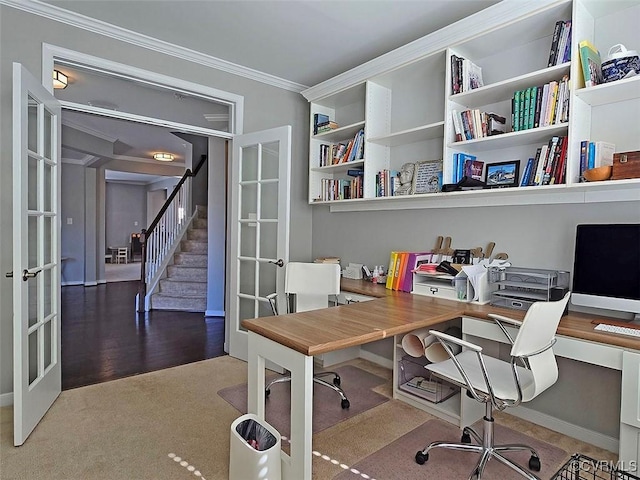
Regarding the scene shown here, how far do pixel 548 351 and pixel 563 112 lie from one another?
1288 mm

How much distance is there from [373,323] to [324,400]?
108 cm

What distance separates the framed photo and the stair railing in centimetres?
491

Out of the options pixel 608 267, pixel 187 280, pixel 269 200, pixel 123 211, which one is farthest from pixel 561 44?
pixel 123 211

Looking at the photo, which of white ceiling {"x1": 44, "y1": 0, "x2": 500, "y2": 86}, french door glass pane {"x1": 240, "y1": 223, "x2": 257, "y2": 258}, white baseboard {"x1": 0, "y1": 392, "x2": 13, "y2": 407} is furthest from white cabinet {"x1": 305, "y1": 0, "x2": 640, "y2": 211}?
white baseboard {"x1": 0, "y1": 392, "x2": 13, "y2": 407}

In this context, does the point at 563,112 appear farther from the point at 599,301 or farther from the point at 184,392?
the point at 184,392

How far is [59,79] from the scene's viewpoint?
9.86ft

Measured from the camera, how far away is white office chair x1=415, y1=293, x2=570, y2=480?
1.63 meters

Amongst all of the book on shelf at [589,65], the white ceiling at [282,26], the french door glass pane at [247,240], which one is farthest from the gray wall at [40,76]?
the book on shelf at [589,65]

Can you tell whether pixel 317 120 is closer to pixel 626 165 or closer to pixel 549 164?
pixel 549 164

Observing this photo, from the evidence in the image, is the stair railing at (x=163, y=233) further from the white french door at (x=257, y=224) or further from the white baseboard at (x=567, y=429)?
the white baseboard at (x=567, y=429)

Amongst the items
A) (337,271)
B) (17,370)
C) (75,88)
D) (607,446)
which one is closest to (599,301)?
(607,446)

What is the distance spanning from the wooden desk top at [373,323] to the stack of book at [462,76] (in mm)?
1417

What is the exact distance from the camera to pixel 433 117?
3023mm

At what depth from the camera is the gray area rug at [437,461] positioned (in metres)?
1.93
